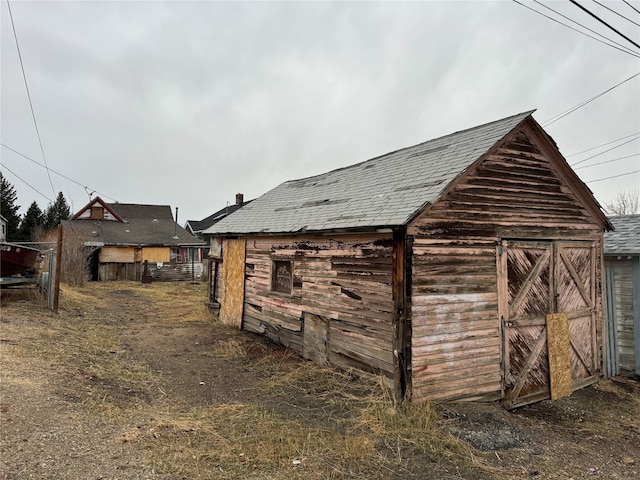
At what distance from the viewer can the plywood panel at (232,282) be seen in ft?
40.5

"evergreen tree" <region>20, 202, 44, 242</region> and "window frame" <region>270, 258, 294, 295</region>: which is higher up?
"evergreen tree" <region>20, 202, 44, 242</region>

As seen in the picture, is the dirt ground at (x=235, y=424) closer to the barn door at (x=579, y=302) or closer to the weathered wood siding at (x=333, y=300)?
the barn door at (x=579, y=302)

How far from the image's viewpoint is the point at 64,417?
204 inches

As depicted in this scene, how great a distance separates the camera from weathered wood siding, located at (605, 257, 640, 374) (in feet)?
30.6

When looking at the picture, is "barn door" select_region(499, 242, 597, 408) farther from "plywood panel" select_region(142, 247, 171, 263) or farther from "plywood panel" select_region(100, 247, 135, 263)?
"plywood panel" select_region(100, 247, 135, 263)

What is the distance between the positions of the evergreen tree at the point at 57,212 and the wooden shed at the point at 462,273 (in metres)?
49.9

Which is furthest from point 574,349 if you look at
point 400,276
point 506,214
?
point 400,276

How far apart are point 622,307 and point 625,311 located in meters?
0.11

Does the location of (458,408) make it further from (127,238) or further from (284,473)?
(127,238)

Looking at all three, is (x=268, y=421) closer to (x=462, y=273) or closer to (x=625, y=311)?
(x=462, y=273)

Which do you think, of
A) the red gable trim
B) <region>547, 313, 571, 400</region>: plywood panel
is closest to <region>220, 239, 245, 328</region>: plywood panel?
<region>547, 313, 571, 400</region>: plywood panel

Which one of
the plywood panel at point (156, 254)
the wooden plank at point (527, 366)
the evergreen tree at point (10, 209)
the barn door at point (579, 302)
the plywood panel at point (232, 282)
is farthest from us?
the evergreen tree at point (10, 209)

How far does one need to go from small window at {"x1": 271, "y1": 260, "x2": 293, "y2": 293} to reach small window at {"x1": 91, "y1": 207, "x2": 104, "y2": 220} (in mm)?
27935

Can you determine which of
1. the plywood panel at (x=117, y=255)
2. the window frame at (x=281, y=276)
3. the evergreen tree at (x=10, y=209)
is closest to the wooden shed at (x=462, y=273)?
the window frame at (x=281, y=276)
